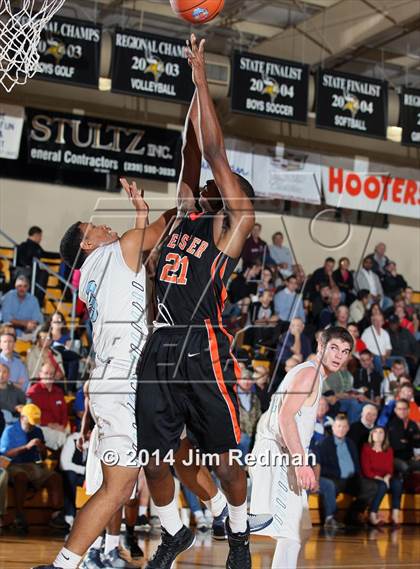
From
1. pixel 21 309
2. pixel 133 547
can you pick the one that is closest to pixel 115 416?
pixel 133 547

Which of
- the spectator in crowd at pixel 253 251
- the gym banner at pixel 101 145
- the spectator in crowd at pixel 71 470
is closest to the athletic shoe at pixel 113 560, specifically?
the spectator in crowd at pixel 71 470

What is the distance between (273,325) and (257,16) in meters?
5.60

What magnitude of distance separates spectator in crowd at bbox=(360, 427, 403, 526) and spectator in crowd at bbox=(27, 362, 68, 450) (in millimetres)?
3528

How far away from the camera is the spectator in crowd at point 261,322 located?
11.4m

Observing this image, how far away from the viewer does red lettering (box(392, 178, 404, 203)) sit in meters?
15.4

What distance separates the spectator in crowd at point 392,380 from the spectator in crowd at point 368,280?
204 cm

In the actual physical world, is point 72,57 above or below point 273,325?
above

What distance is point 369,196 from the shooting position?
15.0 meters

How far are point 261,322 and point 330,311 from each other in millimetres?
1804

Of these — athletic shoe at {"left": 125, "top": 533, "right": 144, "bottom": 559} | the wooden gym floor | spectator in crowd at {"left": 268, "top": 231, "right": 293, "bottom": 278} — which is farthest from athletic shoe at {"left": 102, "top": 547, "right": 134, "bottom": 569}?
spectator in crowd at {"left": 268, "top": 231, "right": 293, "bottom": 278}

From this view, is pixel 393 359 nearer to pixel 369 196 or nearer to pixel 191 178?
pixel 369 196

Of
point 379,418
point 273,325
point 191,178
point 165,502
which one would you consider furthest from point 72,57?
point 165,502

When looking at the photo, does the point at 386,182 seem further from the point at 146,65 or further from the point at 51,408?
the point at 51,408

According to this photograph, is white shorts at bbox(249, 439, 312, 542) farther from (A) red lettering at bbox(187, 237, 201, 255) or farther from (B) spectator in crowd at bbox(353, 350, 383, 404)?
(B) spectator in crowd at bbox(353, 350, 383, 404)
